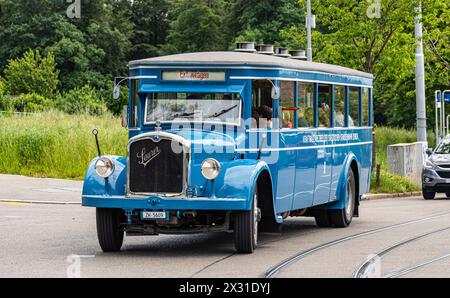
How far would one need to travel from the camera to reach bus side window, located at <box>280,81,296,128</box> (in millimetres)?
16344

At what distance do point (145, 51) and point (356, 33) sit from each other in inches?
2881

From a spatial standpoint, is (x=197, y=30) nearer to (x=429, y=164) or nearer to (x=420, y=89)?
(x=420, y=89)

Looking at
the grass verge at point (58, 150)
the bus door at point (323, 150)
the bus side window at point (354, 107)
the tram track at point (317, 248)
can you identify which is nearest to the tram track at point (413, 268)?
the tram track at point (317, 248)

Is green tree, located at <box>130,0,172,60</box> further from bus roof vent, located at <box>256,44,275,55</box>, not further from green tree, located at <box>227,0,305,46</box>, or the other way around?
bus roof vent, located at <box>256,44,275,55</box>

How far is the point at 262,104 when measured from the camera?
52.5ft

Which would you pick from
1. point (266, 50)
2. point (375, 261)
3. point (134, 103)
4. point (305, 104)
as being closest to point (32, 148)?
point (266, 50)

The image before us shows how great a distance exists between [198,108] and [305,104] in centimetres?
246

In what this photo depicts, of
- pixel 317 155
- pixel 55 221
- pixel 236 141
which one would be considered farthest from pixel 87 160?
pixel 236 141

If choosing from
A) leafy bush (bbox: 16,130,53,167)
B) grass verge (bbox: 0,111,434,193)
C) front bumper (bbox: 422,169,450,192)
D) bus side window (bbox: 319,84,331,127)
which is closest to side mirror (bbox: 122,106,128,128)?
bus side window (bbox: 319,84,331,127)

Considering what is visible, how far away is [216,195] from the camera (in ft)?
47.0

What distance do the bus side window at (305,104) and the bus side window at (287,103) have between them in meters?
0.35

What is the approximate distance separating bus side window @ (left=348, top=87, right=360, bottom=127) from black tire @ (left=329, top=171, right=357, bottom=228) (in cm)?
91

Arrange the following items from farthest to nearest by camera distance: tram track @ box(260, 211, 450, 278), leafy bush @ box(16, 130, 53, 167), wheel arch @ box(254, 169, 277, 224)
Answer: leafy bush @ box(16, 130, 53, 167) → wheel arch @ box(254, 169, 277, 224) → tram track @ box(260, 211, 450, 278)
